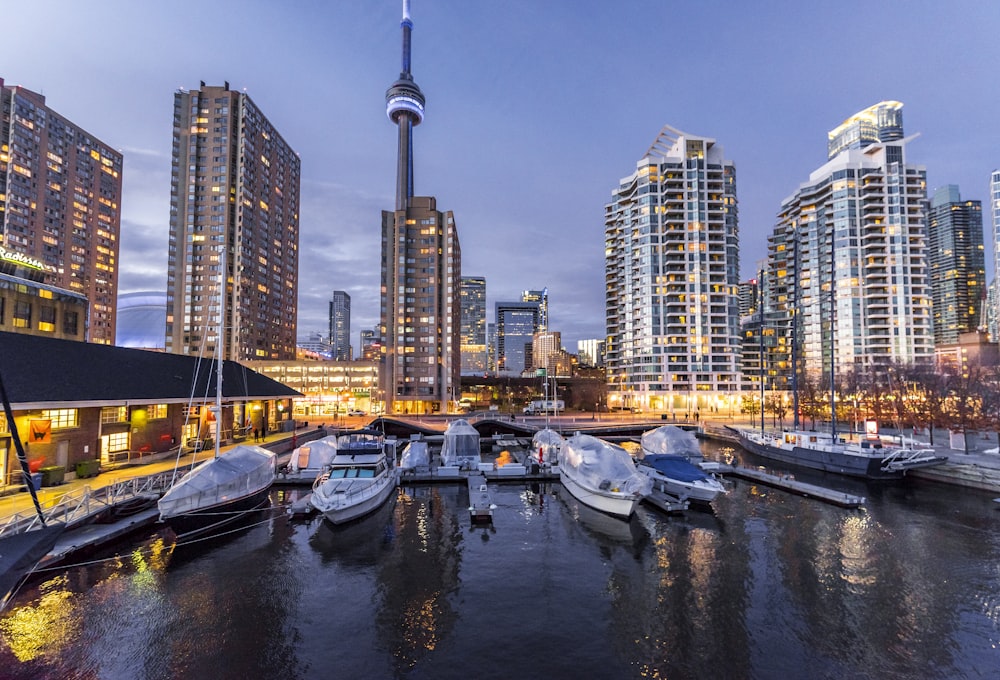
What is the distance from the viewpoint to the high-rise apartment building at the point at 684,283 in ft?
403

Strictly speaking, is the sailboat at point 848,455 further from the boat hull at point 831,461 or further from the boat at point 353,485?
the boat at point 353,485

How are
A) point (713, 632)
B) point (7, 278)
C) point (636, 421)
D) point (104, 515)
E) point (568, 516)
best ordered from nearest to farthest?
point (713, 632) < point (104, 515) < point (568, 516) < point (7, 278) < point (636, 421)

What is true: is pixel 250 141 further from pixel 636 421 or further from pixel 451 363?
pixel 636 421

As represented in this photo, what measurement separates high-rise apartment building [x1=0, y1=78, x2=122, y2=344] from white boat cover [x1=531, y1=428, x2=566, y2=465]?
136 metres

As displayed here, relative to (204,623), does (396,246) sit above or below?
above

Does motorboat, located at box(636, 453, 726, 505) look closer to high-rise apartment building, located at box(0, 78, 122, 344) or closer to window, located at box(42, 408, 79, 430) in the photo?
window, located at box(42, 408, 79, 430)

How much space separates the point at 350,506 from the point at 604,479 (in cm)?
1680

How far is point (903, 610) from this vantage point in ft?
60.5

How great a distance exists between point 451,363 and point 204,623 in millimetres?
110694

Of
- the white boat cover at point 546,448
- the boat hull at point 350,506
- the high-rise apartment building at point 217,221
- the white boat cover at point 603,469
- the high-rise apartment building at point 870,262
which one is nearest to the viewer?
the boat hull at point 350,506

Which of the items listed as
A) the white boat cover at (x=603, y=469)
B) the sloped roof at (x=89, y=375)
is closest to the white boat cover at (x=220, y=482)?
the sloped roof at (x=89, y=375)

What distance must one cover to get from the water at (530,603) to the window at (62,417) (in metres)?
11.4

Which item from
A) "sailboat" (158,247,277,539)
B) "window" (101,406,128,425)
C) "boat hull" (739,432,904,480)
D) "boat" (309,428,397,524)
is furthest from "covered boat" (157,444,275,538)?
"boat hull" (739,432,904,480)

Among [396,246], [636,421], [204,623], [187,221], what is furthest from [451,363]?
[204,623]
